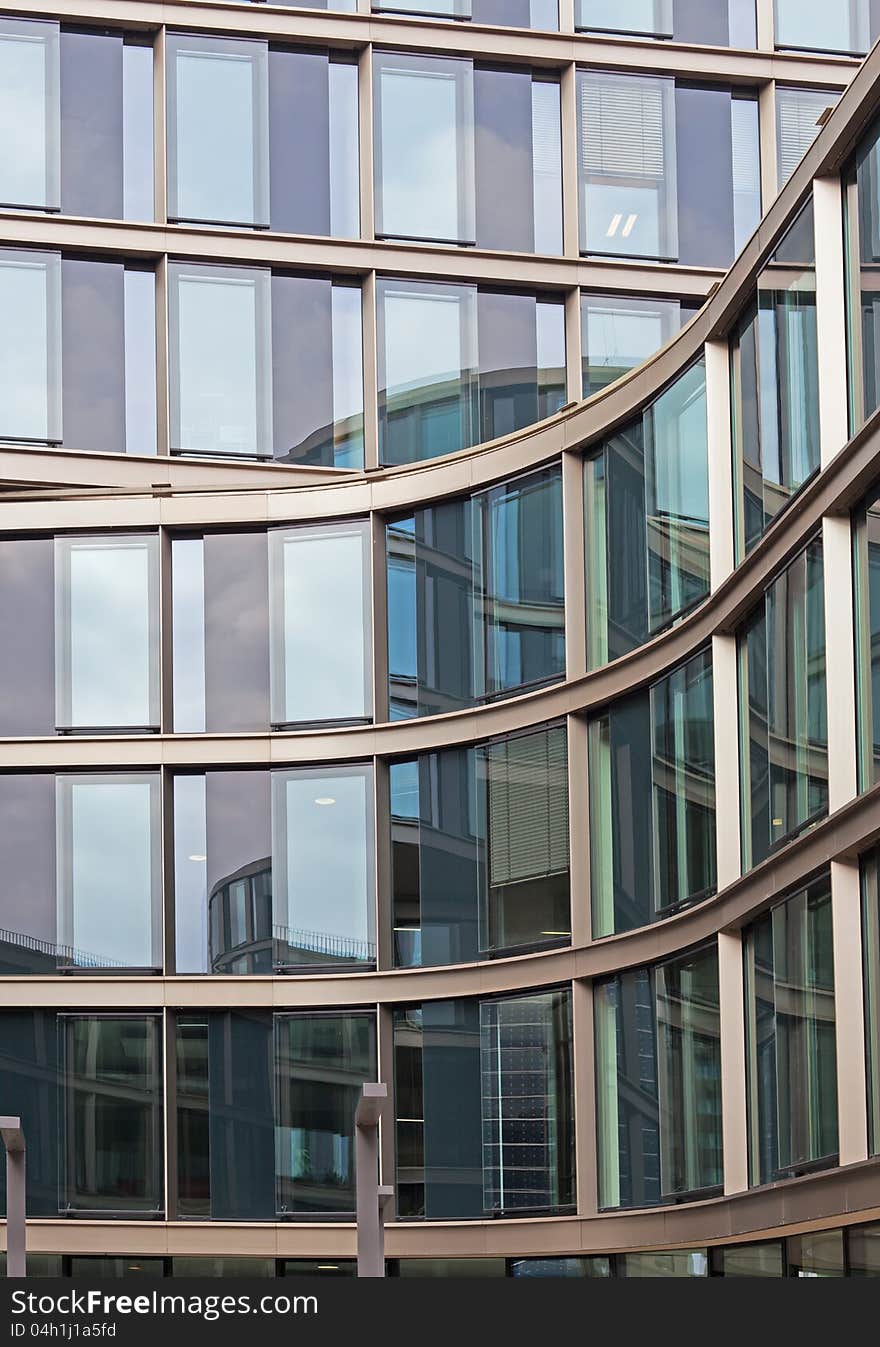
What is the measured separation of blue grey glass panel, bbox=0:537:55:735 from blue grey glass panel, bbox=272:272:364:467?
13.5ft

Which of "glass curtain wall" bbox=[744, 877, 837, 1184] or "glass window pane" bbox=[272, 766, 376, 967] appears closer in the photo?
"glass curtain wall" bbox=[744, 877, 837, 1184]

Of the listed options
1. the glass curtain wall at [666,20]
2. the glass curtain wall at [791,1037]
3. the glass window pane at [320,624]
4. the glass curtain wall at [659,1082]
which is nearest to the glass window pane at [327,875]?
the glass window pane at [320,624]

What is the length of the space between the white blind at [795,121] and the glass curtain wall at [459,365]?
166 inches

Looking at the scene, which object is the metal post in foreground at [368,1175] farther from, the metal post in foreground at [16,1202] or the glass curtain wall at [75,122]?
the glass curtain wall at [75,122]

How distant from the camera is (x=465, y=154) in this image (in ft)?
106

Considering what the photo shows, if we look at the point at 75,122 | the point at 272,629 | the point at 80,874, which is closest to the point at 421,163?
the point at 75,122

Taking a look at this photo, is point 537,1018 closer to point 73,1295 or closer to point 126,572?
point 126,572

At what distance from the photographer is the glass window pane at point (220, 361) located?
31.2m

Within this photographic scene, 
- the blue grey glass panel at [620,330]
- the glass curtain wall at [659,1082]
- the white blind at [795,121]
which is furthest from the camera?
the white blind at [795,121]

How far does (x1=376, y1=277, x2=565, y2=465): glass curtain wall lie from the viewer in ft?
102

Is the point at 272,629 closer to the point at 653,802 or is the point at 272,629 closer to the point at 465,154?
the point at 653,802

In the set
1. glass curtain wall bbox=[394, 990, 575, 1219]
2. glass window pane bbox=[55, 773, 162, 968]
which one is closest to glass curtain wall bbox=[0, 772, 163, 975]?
glass window pane bbox=[55, 773, 162, 968]

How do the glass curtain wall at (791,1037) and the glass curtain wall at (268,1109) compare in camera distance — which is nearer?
the glass curtain wall at (791,1037)

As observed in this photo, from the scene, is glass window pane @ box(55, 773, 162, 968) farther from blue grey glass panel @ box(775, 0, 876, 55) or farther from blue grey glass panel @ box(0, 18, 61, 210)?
blue grey glass panel @ box(775, 0, 876, 55)
